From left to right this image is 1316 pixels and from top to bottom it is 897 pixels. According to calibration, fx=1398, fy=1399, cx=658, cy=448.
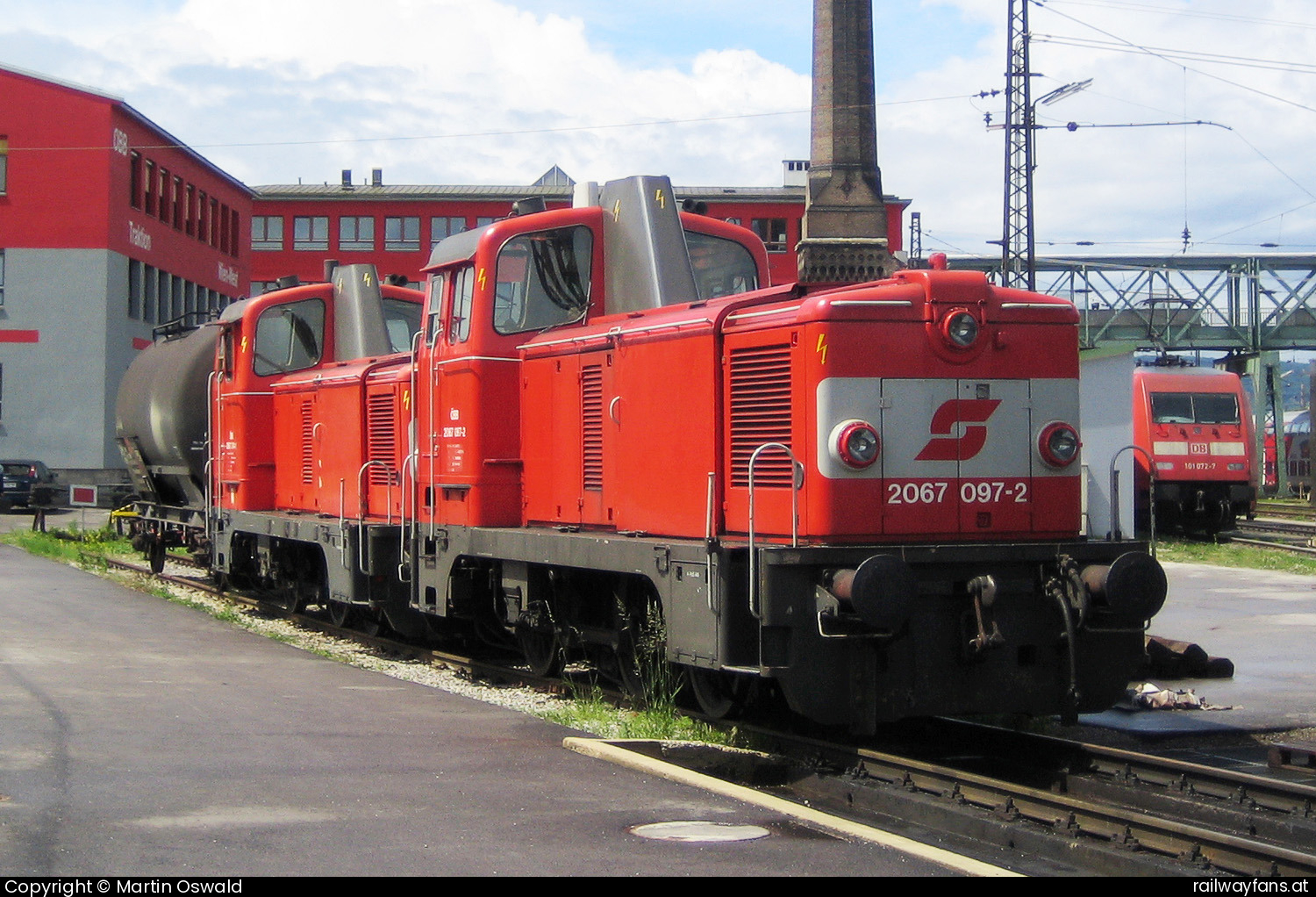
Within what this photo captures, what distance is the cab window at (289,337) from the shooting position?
51.0ft

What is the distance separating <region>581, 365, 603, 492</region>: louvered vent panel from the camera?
9406 mm

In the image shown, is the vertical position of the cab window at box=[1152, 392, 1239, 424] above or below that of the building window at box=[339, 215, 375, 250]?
below

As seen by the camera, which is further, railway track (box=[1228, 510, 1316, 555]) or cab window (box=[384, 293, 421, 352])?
railway track (box=[1228, 510, 1316, 555])

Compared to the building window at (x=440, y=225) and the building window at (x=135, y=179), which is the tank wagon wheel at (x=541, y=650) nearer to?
the building window at (x=135, y=179)

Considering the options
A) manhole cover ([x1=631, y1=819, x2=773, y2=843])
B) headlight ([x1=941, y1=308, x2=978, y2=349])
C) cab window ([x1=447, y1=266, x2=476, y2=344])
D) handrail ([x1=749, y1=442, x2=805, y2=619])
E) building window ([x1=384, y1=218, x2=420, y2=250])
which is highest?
building window ([x1=384, y1=218, x2=420, y2=250])

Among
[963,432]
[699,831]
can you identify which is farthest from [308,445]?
[699,831]

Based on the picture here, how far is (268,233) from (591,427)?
63.0 metres

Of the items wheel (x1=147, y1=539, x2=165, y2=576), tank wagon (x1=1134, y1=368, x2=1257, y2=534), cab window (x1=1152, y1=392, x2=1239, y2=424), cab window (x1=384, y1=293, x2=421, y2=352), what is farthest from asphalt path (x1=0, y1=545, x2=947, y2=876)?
cab window (x1=1152, y1=392, x2=1239, y2=424)

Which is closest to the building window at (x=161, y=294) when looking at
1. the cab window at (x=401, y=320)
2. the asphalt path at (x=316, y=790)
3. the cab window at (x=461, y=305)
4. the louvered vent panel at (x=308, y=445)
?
the louvered vent panel at (x=308, y=445)

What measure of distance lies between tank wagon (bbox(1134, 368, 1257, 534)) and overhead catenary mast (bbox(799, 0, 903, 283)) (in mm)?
13274

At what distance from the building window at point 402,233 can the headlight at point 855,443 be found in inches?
2468

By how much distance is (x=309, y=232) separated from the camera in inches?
2721

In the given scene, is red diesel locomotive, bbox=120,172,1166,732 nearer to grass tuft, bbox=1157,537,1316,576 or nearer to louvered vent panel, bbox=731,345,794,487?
louvered vent panel, bbox=731,345,794,487

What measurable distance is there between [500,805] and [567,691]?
404cm
